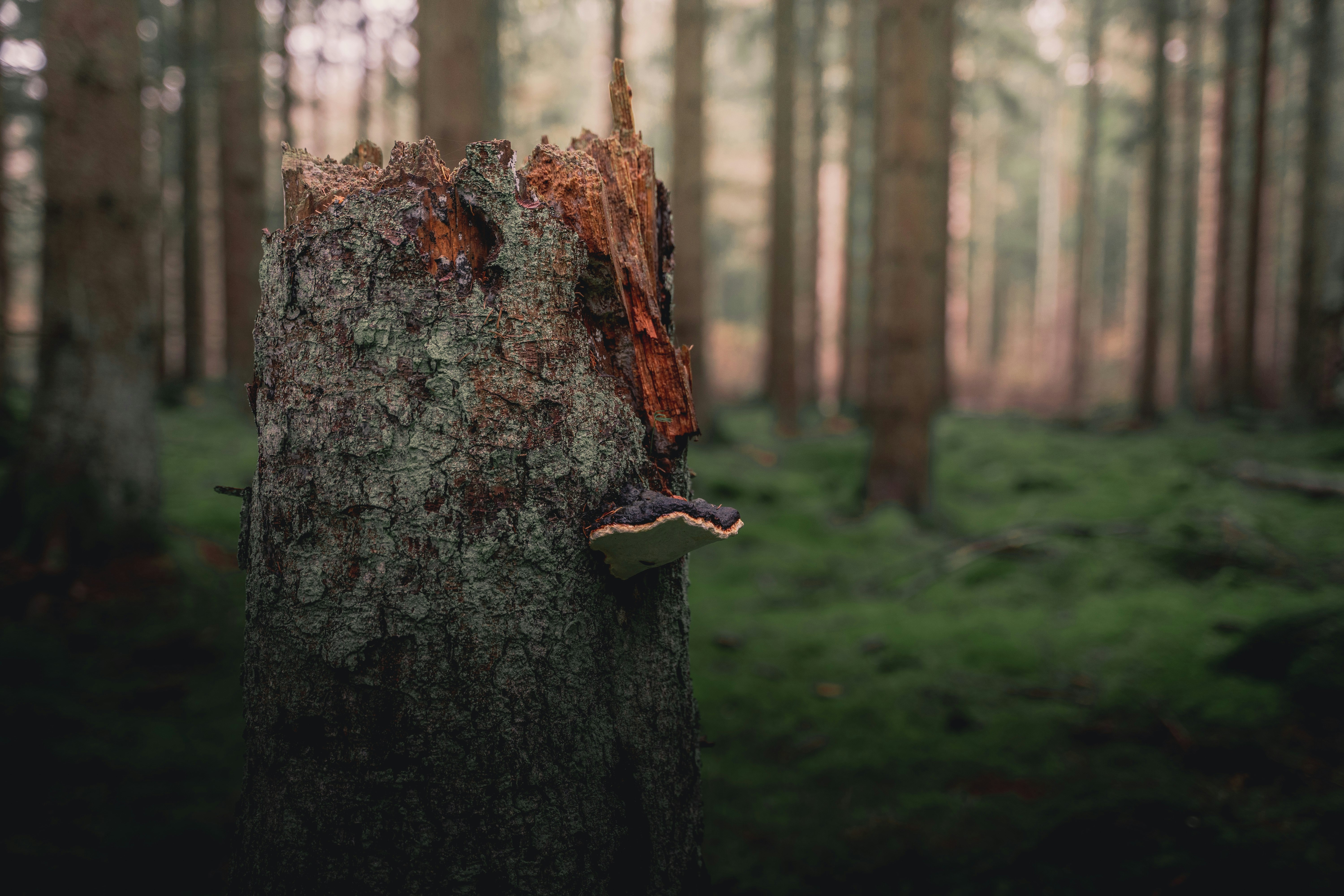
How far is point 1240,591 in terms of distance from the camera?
13.7 ft

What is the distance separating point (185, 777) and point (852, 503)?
584 centimetres

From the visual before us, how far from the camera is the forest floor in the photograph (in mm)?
2262

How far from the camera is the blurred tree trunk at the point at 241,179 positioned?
8.99 metres

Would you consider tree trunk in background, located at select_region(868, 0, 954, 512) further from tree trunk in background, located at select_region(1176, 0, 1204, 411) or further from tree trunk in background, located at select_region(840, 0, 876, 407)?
tree trunk in background, located at select_region(1176, 0, 1204, 411)

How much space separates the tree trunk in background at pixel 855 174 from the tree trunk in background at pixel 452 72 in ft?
23.8

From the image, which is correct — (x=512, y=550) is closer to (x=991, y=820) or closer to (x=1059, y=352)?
(x=991, y=820)

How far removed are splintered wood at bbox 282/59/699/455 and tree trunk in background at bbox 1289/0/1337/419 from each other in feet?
37.7

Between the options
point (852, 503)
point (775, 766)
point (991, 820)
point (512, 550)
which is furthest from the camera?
point (852, 503)

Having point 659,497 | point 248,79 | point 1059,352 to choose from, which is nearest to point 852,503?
point 659,497

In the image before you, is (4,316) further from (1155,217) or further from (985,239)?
(985,239)

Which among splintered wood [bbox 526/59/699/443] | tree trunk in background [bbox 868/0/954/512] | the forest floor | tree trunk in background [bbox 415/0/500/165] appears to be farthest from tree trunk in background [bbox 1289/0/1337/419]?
splintered wood [bbox 526/59/699/443]

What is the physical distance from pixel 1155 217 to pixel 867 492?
9003 mm

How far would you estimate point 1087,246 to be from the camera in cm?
1714

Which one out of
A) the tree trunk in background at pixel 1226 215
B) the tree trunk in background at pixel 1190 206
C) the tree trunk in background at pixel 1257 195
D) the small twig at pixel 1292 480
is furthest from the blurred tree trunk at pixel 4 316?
the tree trunk in background at pixel 1190 206
